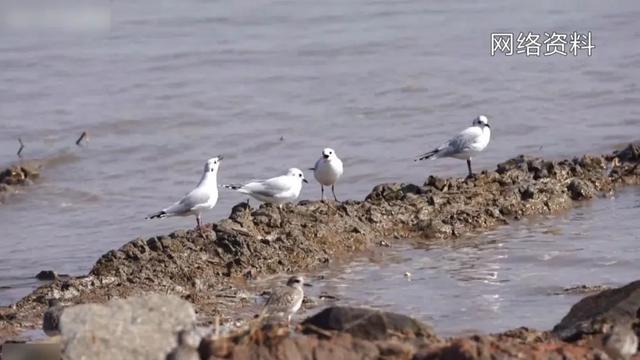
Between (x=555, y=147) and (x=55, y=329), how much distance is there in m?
8.01

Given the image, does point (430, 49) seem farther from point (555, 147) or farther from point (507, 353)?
point (507, 353)

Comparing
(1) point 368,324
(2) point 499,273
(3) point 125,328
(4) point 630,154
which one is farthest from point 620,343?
(4) point 630,154

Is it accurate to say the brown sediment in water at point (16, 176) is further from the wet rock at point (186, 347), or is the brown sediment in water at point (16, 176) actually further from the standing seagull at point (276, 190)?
the wet rock at point (186, 347)

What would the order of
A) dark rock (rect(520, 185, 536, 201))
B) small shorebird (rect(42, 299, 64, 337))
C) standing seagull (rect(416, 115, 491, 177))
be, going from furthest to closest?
standing seagull (rect(416, 115, 491, 177)) < dark rock (rect(520, 185, 536, 201)) < small shorebird (rect(42, 299, 64, 337))

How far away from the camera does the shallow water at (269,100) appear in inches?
543

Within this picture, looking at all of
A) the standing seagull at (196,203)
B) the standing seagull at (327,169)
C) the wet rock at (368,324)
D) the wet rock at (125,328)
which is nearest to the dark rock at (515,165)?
the standing seagull at (327,169)

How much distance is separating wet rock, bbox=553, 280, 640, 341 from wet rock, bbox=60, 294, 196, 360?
1976mm

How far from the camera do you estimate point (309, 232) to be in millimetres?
10445

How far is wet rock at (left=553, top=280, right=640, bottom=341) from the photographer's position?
6801mm

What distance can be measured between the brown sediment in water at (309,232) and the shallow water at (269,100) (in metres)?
0.87

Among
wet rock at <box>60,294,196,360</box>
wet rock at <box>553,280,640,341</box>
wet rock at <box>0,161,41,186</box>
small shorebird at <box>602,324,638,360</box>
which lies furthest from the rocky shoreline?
wet rock at <box>0,161,41,186</box>

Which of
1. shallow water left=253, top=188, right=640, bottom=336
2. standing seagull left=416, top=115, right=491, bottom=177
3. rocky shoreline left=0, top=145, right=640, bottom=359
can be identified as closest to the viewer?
shallow water left=253, top=188, right=640, bottom=336

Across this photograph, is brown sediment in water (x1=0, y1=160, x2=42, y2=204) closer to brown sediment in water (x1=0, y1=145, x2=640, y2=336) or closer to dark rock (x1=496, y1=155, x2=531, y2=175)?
brown sediment in water (x1=0, y1=145, x2=640, y2=336)

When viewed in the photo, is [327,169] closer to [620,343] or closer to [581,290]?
[581,290]
